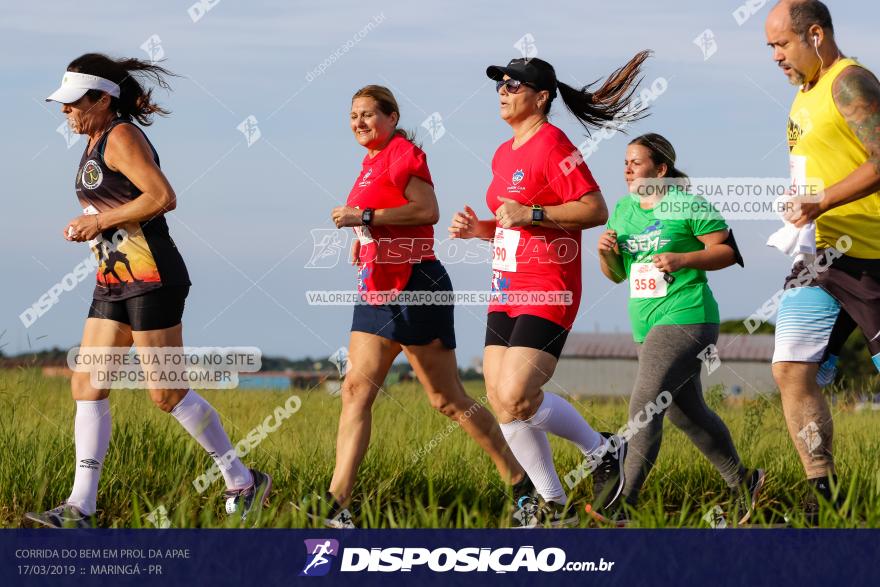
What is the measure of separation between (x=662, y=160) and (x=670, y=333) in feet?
2.91

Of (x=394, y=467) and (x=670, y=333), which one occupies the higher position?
(x=670, y=333)

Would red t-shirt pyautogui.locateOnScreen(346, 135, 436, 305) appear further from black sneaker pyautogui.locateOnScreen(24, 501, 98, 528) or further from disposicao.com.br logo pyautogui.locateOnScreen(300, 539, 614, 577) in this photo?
black sneaker pyautogui.locateOnScreen(24, 501, 98, 528)

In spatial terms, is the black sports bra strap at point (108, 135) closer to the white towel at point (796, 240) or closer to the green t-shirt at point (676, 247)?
the green t-shirt at point (676, 247)

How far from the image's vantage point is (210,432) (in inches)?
227

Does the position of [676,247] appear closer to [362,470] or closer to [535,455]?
[535,455]

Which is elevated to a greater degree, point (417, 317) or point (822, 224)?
point (822, 224)

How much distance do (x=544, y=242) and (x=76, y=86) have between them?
93.1 inches

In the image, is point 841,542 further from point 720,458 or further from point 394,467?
point 394,467

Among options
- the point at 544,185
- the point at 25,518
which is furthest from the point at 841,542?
the point at 25,518

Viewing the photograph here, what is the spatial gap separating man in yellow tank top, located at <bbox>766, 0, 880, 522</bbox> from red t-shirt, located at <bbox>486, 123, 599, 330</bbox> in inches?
37.6

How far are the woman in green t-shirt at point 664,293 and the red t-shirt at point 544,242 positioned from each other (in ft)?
1.80

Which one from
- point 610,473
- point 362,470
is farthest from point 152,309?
point 610,473

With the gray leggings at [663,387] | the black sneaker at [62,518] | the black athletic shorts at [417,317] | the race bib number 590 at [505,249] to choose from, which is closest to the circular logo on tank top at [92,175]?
the black athletic shorts at [417,317]

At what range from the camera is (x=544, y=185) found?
5.54m
